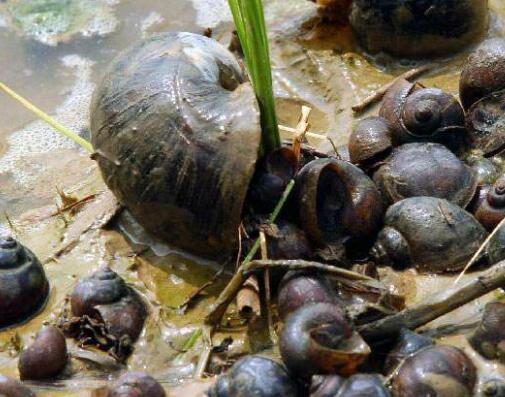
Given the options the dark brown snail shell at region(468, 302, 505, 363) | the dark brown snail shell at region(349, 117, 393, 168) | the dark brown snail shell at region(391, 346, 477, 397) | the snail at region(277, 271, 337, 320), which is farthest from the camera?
the dark brown snail shell at region(349, 117, 393, 168)

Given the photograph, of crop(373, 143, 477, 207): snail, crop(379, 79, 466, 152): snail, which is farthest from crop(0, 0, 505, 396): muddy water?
crop(379, 79, 466, 152): snail

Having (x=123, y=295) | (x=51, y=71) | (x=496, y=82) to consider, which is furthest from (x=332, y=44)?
(x=123, y=295)

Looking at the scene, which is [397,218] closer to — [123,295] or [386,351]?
[386,351]

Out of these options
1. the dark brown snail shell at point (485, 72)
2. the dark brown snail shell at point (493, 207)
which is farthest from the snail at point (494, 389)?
the dark brown snail shell at point (485, 72)

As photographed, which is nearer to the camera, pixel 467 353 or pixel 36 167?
pixel 467 353

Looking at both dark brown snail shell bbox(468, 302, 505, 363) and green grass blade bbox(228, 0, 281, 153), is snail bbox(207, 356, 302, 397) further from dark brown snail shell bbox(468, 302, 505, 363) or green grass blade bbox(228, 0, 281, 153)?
green grass blade bbox(228, 0, 281, 153)
